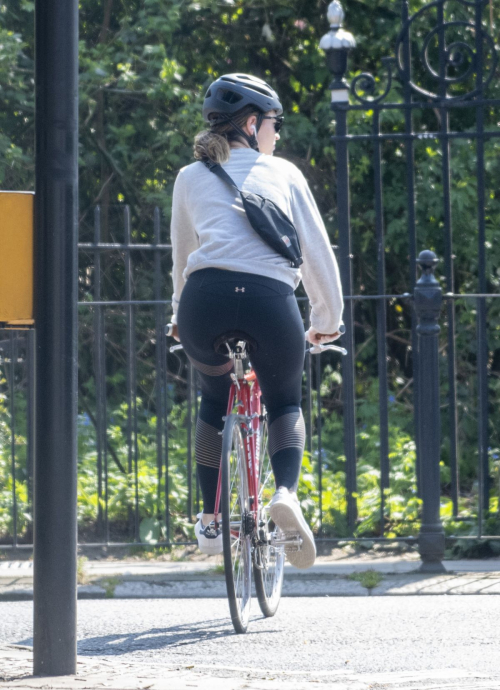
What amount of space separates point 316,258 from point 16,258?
1215mm

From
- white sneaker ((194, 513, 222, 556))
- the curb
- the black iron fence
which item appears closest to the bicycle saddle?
white sneaker ((194, 513, 222, 556))

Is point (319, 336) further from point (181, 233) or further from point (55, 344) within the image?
point (55, 344)

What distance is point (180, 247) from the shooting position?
13.9 feet

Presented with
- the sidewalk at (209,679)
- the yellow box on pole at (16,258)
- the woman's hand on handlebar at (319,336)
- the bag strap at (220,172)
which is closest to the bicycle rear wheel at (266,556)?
the woman's hand on handlebar at (319,336)

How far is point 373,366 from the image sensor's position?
10.1 meters

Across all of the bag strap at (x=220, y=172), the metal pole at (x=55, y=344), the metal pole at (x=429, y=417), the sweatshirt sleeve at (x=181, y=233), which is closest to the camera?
the metal pole at (x=55, y=344)

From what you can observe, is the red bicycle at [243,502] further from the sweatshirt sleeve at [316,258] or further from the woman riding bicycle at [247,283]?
the sweatshirt sleeve at [316,258]

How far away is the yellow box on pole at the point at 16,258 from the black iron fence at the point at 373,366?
2.23 meters

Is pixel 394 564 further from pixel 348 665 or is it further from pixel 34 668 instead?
pixel 34 668

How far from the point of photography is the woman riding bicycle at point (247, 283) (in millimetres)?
3883

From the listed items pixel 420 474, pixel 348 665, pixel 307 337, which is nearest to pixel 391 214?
pixel 420 474

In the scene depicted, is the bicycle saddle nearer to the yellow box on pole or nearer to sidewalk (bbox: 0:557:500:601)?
the yellow box on pole

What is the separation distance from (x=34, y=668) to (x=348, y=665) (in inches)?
38.5

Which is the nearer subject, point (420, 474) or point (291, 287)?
point (291, 287)
